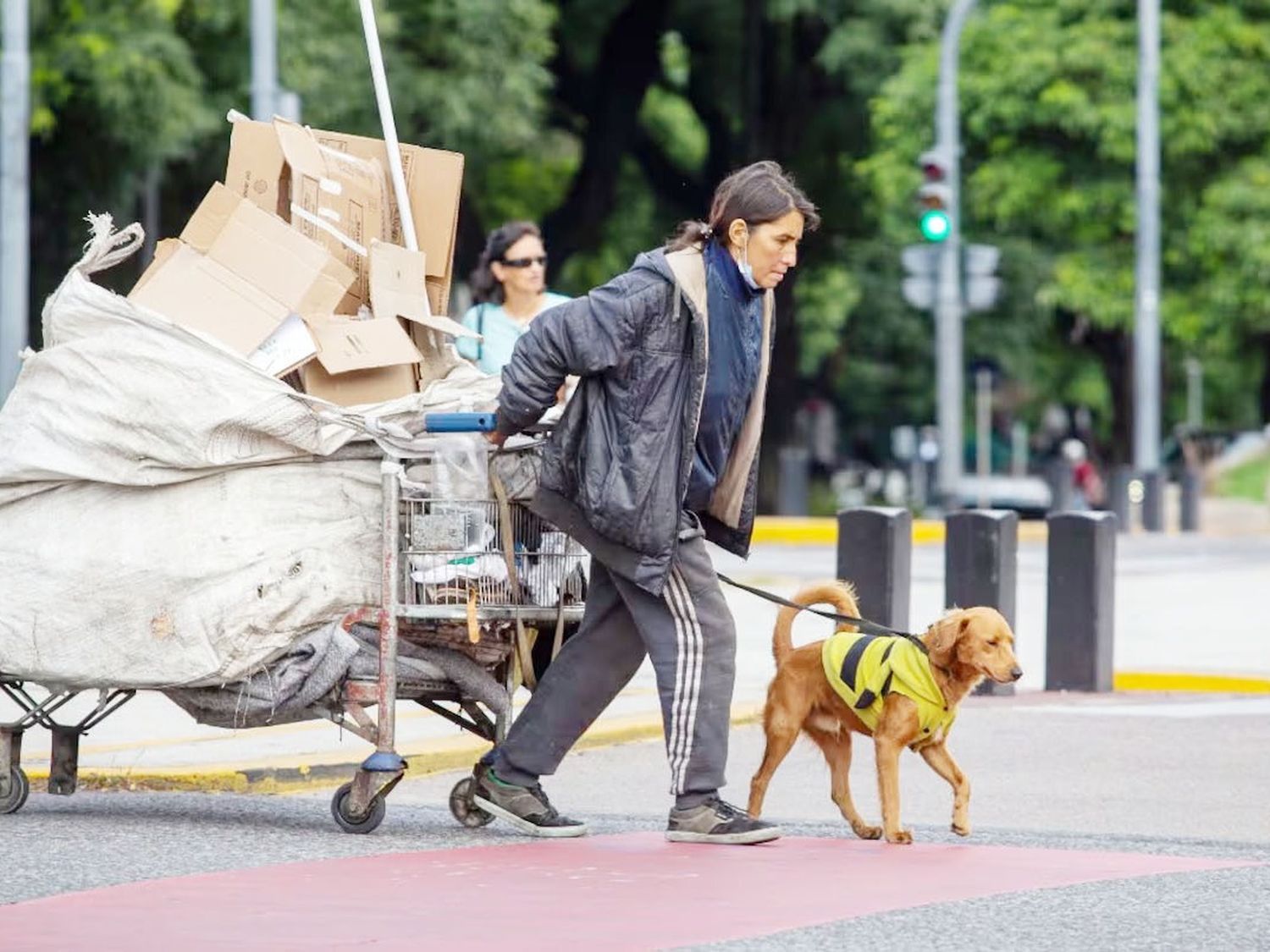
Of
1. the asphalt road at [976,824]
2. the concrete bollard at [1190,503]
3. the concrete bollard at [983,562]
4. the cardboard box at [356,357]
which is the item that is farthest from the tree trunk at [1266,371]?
the cardboard box at [356,357]

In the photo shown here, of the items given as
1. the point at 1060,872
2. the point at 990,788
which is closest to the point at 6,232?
the point at 990,788

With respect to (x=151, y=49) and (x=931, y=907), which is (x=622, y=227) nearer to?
(x=151, y=49)

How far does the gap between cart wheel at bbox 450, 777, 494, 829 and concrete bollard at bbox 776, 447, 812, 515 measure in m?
28.8

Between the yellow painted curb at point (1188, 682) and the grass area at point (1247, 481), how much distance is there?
30490mm

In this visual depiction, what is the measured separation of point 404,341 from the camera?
321 inches

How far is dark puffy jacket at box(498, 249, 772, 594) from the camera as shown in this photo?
286 inches

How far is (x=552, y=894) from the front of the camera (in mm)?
6629

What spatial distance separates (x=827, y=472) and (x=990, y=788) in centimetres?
4538

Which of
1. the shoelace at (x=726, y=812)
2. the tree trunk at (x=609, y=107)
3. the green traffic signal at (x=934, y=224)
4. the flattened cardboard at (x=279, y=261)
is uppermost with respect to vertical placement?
the tree trunk at (x=609, y=107)

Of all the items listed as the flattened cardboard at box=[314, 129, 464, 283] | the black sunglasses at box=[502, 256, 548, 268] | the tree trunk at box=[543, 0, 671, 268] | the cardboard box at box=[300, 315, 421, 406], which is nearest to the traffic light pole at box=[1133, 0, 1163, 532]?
the tree trunk at box=[543, 0, 671, 268]

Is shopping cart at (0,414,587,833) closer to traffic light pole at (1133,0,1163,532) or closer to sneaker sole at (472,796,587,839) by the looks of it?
sneaker sole at (472,796,587,839)

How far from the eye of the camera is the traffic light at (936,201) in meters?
24.7

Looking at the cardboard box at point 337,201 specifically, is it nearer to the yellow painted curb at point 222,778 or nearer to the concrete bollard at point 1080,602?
the yellow painted curb at point 222,778

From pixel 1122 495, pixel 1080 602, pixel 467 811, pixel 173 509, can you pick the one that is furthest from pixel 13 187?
pixel 1122 495
